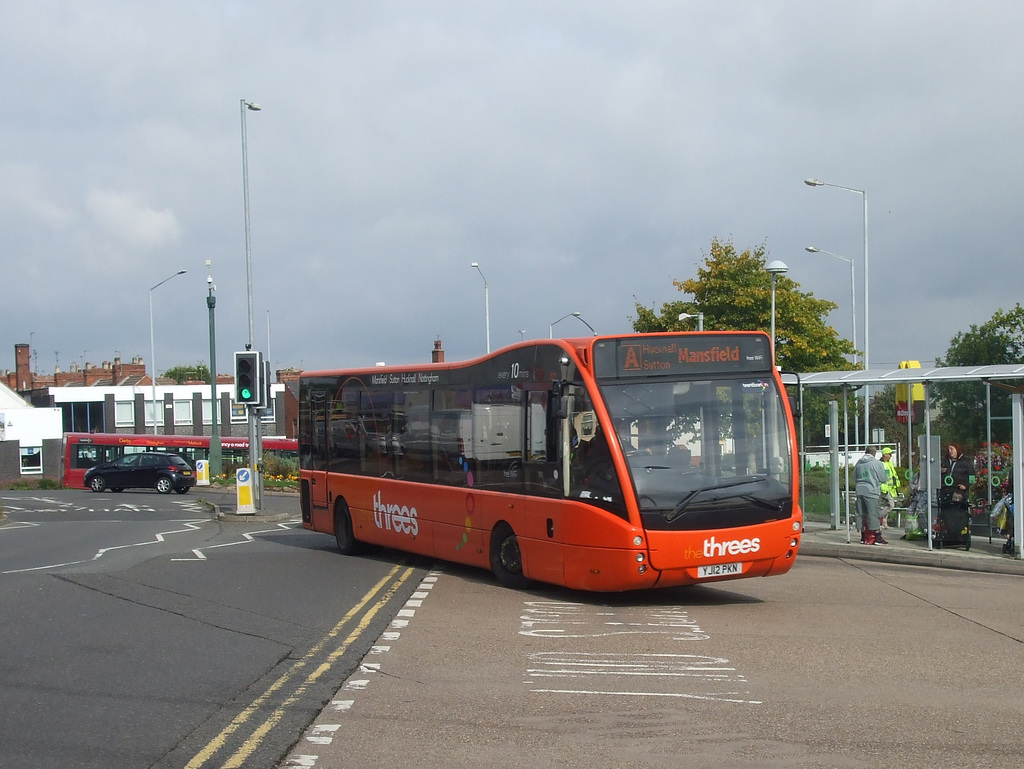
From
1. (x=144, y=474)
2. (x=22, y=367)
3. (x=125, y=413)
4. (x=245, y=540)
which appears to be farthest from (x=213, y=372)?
(x=22, y=367)

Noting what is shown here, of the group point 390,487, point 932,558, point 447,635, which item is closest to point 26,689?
point 447,635

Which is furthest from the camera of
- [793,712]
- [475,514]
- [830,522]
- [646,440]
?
[830,522]

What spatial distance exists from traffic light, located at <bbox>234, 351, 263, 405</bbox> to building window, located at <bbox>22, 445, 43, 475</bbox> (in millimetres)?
46757

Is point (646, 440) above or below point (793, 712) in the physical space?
above

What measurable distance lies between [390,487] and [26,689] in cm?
906

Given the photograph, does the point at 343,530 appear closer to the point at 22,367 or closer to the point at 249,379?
the point at 249,379

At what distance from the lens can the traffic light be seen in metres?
25.7

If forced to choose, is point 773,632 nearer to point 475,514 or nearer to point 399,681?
point 399,681

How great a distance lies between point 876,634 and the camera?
10.2 m

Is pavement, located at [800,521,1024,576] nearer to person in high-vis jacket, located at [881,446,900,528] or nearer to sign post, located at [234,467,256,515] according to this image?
person in high-vis jacket, located at [881,446,900,528]

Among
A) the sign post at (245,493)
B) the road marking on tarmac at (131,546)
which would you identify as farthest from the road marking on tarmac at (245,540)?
the sign post at (245,493)

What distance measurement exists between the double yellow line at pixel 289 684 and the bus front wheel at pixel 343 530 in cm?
493

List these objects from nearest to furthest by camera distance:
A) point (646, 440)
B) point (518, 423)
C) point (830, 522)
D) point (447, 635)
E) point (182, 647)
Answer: point (182, 647) → point (447, 635) → point (646, 440) → point (518, 423) → point (830, 522)

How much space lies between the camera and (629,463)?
1155 centimetres
